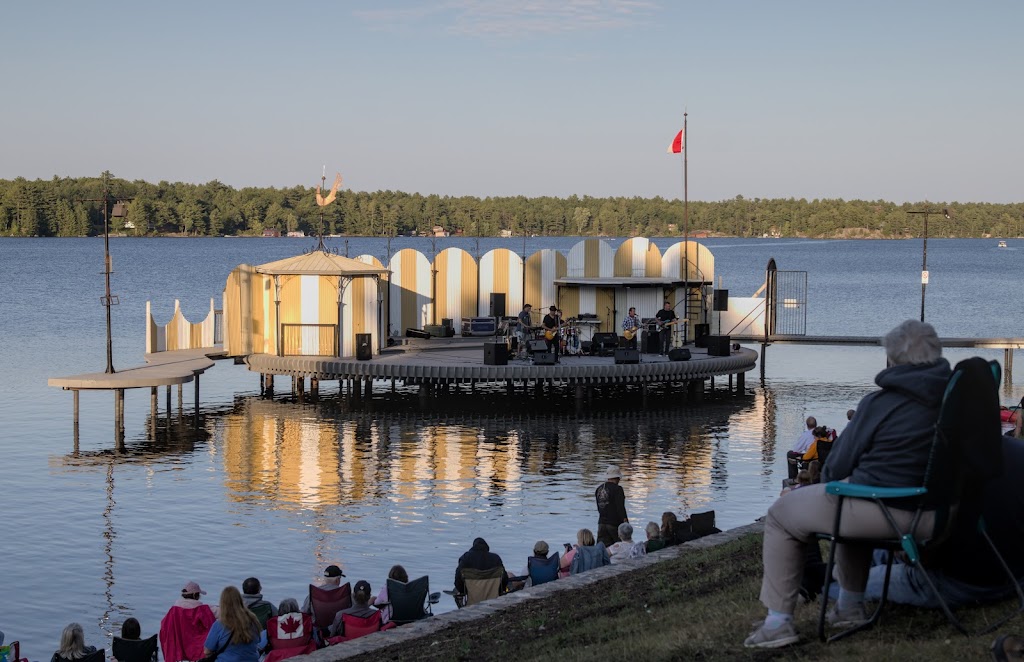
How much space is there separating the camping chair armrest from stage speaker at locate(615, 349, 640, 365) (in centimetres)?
2502

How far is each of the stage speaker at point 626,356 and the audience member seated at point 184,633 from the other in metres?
20.7

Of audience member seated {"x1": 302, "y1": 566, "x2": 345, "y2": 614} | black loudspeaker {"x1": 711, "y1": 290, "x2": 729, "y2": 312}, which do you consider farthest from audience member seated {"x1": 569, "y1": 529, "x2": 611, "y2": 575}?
black loudspeaker {"x1": 711, "y1": 290, "x2": 729, "y2": 312}

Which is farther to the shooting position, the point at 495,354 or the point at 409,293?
the point at 409,293

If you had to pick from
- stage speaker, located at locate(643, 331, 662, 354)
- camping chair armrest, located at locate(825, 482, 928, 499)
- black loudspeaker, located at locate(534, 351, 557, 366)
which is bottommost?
black loudspeaker, located at locate(534, 351, 557, 366)

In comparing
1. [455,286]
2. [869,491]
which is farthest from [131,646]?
[455,286]

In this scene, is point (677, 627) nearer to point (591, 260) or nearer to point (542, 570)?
point (542, 570)

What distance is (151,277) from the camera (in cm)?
12962

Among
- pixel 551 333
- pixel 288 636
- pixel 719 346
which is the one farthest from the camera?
pixel 719 346

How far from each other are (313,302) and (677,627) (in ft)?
87.1

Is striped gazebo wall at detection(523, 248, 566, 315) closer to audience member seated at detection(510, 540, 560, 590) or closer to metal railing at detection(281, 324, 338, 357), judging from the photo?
metal railing at detection(281, 324, 338, 357)

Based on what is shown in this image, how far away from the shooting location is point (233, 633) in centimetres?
1027

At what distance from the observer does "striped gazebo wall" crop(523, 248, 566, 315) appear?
40656 millimetres

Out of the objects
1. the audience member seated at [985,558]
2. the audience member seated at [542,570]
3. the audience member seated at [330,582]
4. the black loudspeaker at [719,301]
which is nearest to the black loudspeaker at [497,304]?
the black loudspeaker at [719,301]

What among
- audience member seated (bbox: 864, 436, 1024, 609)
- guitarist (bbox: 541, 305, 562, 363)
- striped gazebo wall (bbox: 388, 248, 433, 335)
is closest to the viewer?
audience member seated (bbox: 864, 436, 1024, 609)
